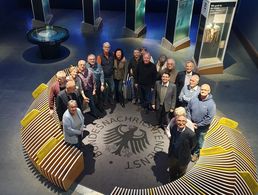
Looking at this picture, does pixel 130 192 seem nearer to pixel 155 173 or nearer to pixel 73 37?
pixel 155 173

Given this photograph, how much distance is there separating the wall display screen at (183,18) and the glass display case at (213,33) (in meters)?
1.33

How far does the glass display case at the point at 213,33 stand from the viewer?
8.76 meters

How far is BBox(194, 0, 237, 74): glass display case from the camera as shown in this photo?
876 centimetres

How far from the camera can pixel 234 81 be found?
9461mm

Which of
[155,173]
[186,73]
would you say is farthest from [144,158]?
[186,73]

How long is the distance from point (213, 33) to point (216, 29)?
16cm

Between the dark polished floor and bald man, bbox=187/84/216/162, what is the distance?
5.79 feet

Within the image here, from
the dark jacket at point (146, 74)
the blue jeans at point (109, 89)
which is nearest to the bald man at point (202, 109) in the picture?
the dark jacket at point (146, 74)

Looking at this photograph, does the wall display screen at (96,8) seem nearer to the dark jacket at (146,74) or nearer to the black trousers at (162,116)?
the dark jacket at (146,74)

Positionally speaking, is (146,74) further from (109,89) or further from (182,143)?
(182,143)

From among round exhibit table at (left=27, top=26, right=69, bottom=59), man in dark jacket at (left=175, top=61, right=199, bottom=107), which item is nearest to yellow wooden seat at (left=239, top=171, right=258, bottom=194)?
man in dark jacket at (left=175, top=61, right=199, bottom=107)

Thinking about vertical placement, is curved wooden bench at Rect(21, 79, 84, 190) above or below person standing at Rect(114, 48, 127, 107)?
below

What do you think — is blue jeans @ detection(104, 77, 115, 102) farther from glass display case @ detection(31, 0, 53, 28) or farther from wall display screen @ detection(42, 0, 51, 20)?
wall display screen @ detection(42, 0, 51, 20)

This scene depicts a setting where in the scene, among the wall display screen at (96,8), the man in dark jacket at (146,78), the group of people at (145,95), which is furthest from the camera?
the wall display screen at (96,8)
